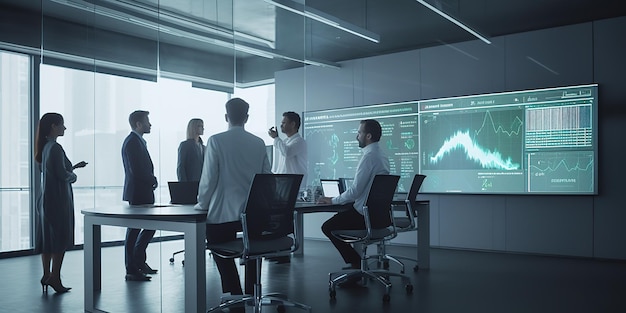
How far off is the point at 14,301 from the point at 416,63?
6065mm

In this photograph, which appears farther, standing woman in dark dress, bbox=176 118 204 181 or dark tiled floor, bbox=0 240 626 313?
dark tiled floor, bbox=0 240 626 313

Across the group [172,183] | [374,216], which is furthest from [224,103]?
[374,216]

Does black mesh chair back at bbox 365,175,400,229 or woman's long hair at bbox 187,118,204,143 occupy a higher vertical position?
woman's long hair at bbox 187,118,204,143

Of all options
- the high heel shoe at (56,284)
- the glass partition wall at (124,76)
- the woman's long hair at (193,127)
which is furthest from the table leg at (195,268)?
the high heel shoe at (56,284)

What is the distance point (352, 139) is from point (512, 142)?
2.53m

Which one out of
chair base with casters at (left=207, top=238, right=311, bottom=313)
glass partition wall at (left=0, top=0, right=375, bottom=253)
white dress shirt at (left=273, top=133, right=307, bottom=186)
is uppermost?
glass partition wall at (left=0, top=0, right=375, bottom=253)

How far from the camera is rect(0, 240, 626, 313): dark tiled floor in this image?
4016 millimetres

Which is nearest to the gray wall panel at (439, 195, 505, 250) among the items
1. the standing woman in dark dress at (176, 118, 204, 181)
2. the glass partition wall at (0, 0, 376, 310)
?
the glass partition wall at (0, 0, 376, 310)

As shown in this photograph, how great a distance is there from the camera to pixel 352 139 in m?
8.39

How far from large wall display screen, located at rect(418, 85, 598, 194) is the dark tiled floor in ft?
3.62

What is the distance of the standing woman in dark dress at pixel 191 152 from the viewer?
12.1 feet

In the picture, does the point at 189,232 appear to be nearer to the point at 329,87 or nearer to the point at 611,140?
the point at 611,140

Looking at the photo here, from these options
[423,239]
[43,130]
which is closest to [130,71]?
[43,130]

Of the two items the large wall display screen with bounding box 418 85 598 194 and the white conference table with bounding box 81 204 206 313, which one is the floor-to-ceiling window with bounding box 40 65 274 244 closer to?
the white conference table with bounding box 81 204 206 313
